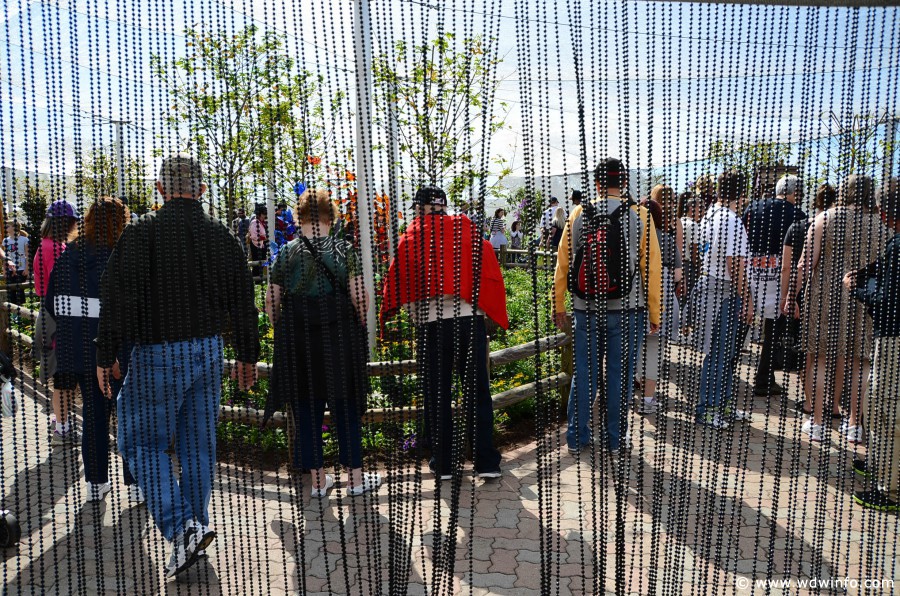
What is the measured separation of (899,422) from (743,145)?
218 cm

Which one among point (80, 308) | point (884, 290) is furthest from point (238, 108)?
point (884, 290)

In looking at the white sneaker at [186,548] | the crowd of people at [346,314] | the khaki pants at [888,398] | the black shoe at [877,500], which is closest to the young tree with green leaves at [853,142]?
the crowd of people at [346,314]

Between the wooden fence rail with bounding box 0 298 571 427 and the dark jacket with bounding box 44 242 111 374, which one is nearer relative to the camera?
the dark jacket with bounding box 44 242 111 374

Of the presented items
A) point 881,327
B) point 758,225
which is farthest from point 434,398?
point 758,225

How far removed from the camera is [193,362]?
9.12 feet

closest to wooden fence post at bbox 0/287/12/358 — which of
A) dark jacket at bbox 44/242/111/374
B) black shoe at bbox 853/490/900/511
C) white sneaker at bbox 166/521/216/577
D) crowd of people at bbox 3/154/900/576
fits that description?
crowd of people at bbox 3/154/900/576

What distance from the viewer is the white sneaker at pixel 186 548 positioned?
2762 mm

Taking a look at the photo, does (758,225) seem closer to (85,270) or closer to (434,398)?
(434,398)

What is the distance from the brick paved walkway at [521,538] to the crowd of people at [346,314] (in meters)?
0.17

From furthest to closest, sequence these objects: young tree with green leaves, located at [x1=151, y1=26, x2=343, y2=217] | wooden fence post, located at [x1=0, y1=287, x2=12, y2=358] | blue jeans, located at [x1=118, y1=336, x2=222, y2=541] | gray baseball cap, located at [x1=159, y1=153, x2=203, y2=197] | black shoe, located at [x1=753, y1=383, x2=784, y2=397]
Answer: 1. wooden fence post, located at [x1=0, y1=287, x2=12, y2=358]
2. black shoe, located at [x1=753, y1=383, x2=784, y2=397]
3. blue jeans, located at [x1=118, y1=336, x2=222, y2=541]
4. gray baseball cap, located at [x1=159, y1=153, x2=203, y2=197]
5. young tree with green leaves, located at [x1=151, y1=26, x2=343, y2=217]

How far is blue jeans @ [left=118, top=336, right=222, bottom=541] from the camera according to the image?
2695mm

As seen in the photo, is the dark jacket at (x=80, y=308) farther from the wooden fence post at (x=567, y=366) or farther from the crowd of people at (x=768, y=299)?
the wooden fence post at (x=567, y=366)

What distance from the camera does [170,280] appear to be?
2.60m

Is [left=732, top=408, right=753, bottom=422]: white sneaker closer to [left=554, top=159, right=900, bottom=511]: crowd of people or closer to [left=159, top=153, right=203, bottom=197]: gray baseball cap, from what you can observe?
[left=554, top=159, right=900, bottom=511]: crowd of people
